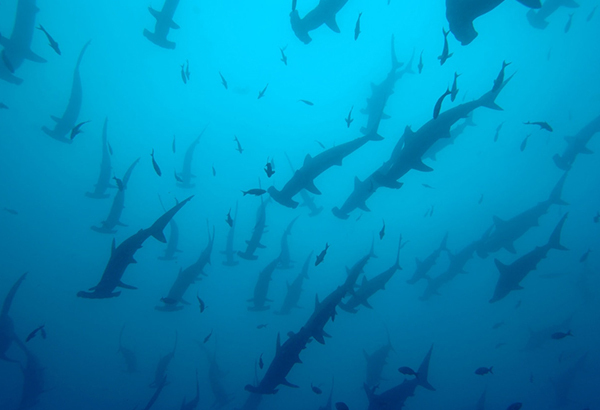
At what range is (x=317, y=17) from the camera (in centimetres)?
816

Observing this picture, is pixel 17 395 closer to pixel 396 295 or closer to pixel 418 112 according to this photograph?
pixel 396 295

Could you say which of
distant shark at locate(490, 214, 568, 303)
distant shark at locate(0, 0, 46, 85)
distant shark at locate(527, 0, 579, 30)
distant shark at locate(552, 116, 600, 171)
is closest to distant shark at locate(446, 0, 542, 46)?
distant shark at locate(490, 214, 568, 303)

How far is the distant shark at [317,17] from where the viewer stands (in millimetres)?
7938

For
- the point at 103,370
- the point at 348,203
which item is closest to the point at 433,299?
the point at 348,203

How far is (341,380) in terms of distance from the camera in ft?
59.1

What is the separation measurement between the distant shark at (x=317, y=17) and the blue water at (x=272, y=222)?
3.75 meters

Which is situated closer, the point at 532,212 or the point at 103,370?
the point at 532,212

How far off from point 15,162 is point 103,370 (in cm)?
2238

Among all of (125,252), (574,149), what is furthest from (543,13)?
(125,252)

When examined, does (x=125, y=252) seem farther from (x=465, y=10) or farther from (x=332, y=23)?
(x=332, y=23)

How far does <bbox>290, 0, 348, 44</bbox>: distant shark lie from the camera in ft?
26.0

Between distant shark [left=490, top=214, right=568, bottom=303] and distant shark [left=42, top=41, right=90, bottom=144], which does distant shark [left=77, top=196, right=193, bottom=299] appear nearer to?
distant shark [left=42, top=41, right=90, bottom=144]

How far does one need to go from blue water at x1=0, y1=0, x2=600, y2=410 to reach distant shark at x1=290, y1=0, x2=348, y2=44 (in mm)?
3754

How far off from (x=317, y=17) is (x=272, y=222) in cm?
2153
